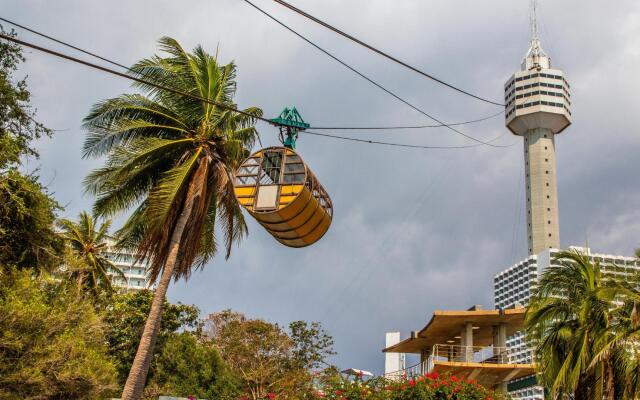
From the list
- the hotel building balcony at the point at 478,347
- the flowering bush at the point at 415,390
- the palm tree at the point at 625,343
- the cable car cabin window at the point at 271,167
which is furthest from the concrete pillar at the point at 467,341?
the cable car cabin window at the point at 271,167

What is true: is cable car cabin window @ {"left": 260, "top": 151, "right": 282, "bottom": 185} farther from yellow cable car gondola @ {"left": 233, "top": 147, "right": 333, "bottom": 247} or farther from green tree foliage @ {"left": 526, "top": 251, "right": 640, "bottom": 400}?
green tree foliage @ {"left": 526, "top": 251, "right": 640, "bottom": 400}

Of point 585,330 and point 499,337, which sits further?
point 499,337

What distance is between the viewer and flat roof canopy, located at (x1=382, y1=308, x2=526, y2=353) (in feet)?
108

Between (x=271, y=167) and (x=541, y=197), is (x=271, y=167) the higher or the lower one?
the lower one

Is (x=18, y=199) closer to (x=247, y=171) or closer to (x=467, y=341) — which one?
(x=247, y=171)

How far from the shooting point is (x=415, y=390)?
20.9 metres

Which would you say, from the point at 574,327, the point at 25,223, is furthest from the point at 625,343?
the point at 25,223

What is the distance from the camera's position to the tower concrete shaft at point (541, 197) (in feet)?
523

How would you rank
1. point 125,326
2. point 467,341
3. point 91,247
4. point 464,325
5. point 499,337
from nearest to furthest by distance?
point 467,341
point 464,325
point 499,337
point 91,247
point 125,326

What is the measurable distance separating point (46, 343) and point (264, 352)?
2899 centimetres

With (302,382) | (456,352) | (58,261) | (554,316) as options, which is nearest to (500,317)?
(456,352)

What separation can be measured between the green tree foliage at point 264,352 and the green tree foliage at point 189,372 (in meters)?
1.15

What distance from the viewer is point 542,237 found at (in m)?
162

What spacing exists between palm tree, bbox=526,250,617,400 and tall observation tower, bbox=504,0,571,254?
14505 centimetres
